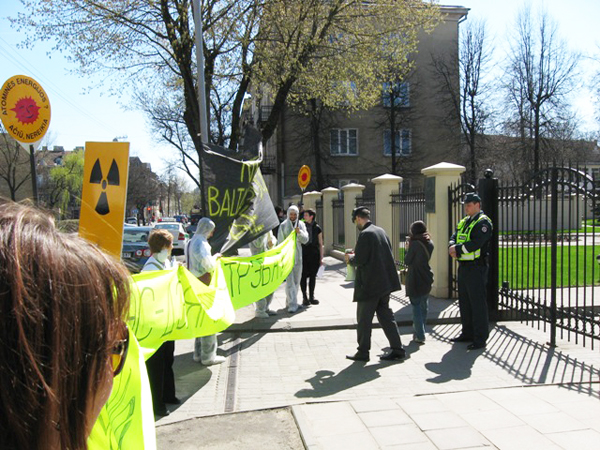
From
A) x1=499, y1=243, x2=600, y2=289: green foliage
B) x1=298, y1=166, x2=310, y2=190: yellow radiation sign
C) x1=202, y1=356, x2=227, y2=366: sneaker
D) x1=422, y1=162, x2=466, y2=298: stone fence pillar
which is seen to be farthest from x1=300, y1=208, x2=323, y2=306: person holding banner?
x1=298, y1=166, x2=310, y2=190: yellow radiation sign

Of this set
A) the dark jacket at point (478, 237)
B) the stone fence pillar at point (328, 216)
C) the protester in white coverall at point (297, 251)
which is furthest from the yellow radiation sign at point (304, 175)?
the dark jacket at point (478, 237)

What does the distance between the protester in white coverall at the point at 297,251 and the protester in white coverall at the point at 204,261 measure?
3130 millimetres

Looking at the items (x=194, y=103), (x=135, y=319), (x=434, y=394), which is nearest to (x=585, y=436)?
(x=434, y=394)

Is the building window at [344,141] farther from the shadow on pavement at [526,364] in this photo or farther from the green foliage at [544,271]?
the shadow on pavement at [526,364]

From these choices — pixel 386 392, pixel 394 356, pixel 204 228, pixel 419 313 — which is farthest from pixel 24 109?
pixel 419 313

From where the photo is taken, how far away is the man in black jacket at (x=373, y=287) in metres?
6.53

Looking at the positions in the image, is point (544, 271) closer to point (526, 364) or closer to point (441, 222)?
point (441, 222)

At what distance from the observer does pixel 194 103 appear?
17688 mm

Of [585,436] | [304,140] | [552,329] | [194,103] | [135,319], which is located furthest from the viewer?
[304,140]

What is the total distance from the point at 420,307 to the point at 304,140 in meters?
28.0

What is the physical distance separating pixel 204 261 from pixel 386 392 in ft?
8.18

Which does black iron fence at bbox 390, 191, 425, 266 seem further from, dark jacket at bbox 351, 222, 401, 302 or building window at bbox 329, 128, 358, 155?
building window at bbox 329, 128, 358, 155

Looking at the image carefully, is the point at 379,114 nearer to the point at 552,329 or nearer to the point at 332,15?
the point at 332,15

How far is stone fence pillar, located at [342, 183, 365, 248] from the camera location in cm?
1766
